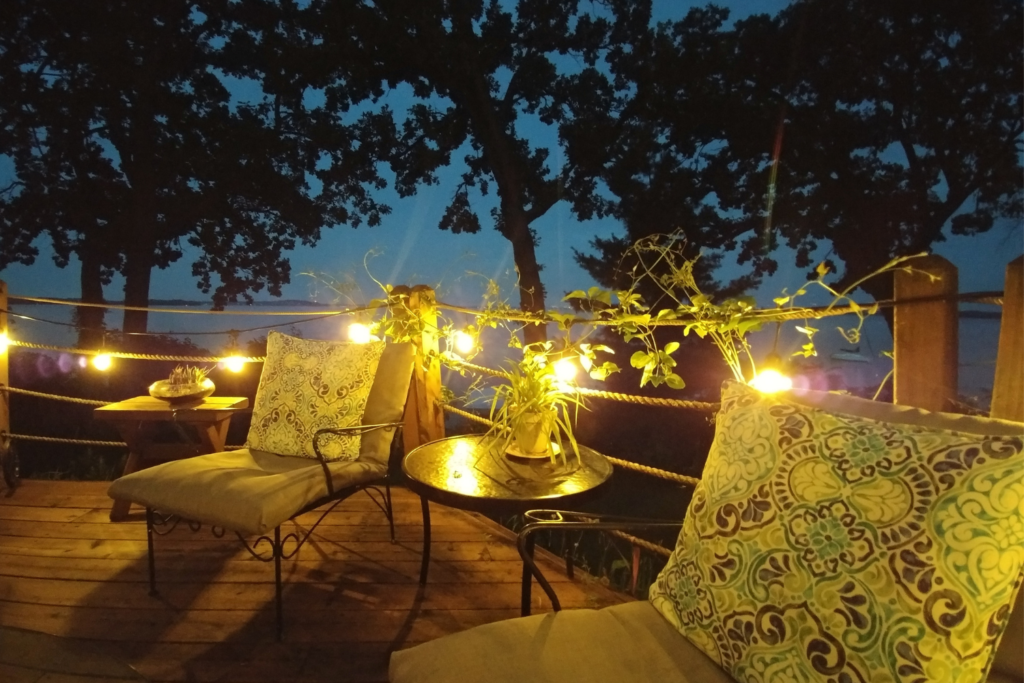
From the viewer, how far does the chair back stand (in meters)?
2.23

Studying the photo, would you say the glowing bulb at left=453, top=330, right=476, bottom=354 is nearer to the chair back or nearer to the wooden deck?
the chair back

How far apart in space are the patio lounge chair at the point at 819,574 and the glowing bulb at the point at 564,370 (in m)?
0.58

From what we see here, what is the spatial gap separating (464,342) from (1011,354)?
1783 mm

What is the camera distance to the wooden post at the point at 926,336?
1.27m

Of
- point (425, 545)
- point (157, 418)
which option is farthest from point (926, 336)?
point (157, 418)

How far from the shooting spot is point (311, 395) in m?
2.32

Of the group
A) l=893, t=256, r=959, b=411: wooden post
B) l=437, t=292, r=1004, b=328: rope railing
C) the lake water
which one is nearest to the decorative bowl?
the lake water

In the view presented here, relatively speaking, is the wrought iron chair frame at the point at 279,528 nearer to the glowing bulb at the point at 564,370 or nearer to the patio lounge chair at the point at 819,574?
the glowing bulb at the point at 564,370

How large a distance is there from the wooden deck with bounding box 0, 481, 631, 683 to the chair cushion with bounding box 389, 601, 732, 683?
722 millimetres

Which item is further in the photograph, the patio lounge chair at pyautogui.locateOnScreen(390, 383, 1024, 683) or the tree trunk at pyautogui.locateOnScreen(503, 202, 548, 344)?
the tree trunk at pyautogui.locateOnScreen(503, 202, 548, 344)

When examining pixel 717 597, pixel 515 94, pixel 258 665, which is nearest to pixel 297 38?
pixel 515 94

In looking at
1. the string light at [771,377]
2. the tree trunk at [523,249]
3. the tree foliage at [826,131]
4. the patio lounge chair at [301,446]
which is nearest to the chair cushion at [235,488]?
the patio lounge chair at [301,446]

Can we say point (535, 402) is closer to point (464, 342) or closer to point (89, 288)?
point (464, 342)

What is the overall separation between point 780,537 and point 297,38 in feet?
27.6
